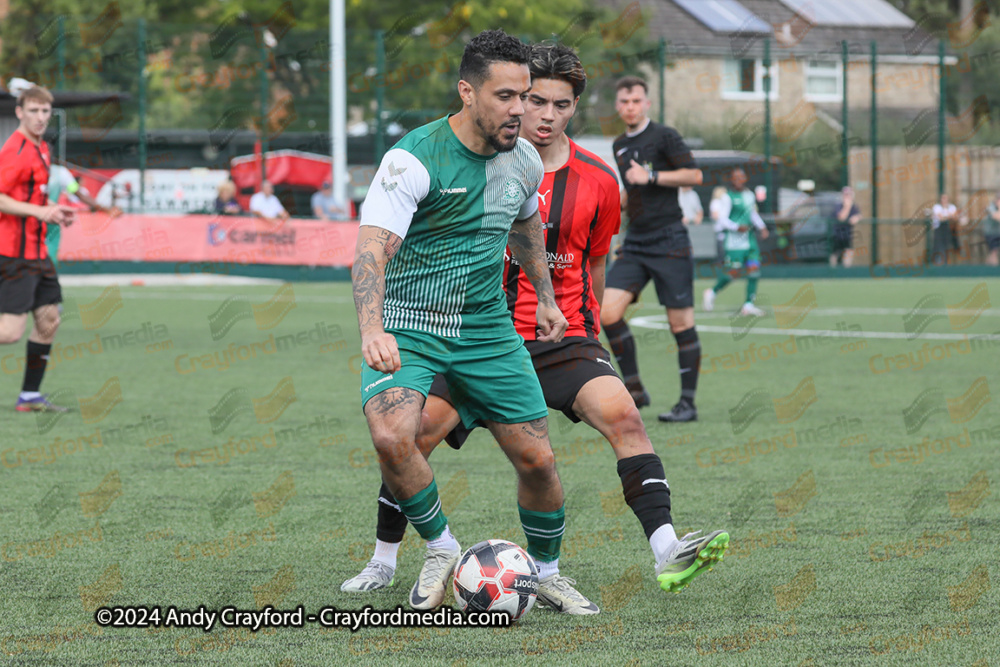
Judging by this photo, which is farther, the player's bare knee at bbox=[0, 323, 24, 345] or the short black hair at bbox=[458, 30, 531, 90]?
the player's bare knee at bbox=[0, 323, 24, 345]

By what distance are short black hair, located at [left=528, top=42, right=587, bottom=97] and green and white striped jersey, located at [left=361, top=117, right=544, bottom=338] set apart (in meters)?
0.49

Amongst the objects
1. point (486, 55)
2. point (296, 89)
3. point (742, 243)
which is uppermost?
point (296, 89)

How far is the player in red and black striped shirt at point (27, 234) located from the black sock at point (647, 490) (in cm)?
565

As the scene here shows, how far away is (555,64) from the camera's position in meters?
4.87

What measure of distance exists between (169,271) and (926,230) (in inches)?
677

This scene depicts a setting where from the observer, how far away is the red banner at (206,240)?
925 inches

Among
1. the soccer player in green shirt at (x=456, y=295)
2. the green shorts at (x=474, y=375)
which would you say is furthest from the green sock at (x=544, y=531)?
the green shorts at (x=474, y=375)

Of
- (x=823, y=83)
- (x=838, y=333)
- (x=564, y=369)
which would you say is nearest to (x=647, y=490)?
(x=564, y=369)

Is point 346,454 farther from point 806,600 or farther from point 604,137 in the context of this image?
point 604,137

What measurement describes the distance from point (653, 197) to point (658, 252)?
0.39 m

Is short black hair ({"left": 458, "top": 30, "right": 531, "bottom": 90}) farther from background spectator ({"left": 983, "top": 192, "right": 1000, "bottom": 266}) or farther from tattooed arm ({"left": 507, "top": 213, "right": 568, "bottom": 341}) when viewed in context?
background spectator ({"left": 983, "top": 192, "right": 1000, "bottom": 266})

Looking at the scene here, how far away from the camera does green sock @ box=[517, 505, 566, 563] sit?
4.62m

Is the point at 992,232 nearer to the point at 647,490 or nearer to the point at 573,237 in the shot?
the point at 573,237

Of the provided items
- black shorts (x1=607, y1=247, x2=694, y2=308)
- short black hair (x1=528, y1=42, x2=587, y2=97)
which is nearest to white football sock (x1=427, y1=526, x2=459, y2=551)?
short black hair (x1=528, y1=42, x2=587, y2=97)
